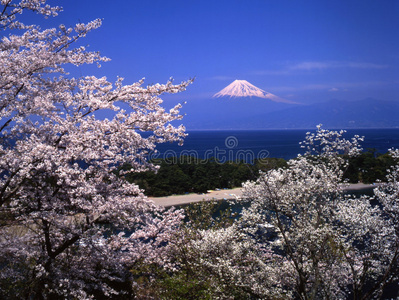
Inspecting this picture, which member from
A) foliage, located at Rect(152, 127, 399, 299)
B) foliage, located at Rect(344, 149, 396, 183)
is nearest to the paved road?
foliage, located at Rect(344, 149, 396, 183)

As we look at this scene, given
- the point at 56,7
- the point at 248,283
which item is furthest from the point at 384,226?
the point at 56,7

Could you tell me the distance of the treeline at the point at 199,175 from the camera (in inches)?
1550

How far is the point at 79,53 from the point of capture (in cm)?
608

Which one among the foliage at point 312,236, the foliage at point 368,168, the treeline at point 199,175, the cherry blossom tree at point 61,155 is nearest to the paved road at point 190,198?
the treeline at point 199,175

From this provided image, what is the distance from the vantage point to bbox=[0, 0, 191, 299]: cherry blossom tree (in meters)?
4.94

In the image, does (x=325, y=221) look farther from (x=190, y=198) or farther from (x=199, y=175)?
(x=199, y=175)

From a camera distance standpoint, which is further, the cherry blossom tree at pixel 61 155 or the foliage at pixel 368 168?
the foliage at pixel 368 168

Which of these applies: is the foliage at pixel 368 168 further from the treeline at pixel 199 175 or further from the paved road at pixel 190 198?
the paved road at pixel 190 198

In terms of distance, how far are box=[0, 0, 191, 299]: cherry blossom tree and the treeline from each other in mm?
31281

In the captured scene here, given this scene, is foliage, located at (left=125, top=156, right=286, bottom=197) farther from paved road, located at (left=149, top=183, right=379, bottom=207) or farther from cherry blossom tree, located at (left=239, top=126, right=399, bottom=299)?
cherry blossom tree, located at (left=239, top=126, right=399, bottom=299)

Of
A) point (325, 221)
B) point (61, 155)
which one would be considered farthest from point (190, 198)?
point (61, 155)

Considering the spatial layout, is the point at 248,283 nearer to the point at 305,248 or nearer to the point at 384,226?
the point at 305,248

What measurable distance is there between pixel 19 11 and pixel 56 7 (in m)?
0.63

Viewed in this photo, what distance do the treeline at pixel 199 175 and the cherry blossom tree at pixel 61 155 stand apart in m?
31.3
